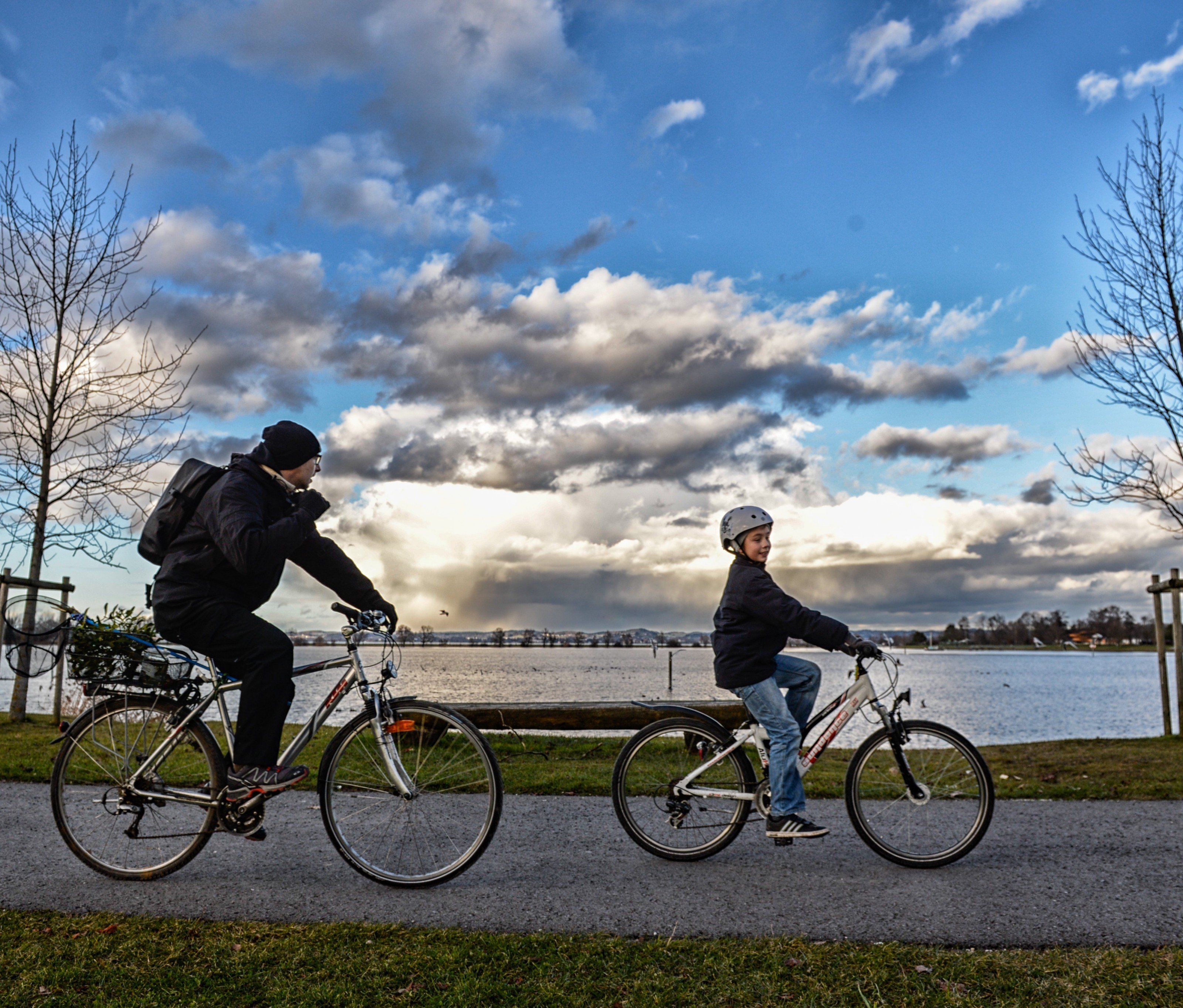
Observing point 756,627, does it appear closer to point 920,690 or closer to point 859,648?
point 859,648

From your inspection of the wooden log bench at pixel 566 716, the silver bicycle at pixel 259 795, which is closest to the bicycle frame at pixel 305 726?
the silver bicycle at pixel 259 795

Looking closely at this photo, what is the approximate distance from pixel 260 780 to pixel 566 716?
6.32 m

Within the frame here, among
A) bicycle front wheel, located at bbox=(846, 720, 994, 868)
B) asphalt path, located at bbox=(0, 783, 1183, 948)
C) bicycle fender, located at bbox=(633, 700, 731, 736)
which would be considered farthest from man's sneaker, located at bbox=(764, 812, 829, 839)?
bicycle fender, located at bbox=(633, 700, 731, 736)

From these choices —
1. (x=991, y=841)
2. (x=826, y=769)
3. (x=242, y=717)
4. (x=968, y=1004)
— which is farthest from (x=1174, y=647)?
(x=242, y=717)

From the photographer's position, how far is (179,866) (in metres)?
4.96

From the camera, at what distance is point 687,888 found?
473 centimetres

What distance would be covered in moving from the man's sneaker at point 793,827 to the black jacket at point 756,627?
794mm

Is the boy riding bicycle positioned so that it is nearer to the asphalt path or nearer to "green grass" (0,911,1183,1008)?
the asphalt path

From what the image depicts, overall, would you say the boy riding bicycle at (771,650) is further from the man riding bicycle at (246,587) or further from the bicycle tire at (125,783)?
the bicycle tire at (125,783)

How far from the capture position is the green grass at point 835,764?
8.00m

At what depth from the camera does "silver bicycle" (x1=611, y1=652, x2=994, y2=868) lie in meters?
5.37

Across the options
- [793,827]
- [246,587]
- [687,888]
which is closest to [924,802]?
[793,827]

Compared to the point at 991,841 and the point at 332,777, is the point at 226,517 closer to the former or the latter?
the point at 332,777

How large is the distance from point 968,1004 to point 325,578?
3.65 meters
